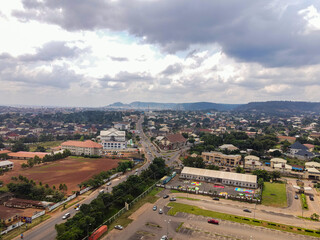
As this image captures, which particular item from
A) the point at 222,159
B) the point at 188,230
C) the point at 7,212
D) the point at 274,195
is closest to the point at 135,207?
the point at 188,230

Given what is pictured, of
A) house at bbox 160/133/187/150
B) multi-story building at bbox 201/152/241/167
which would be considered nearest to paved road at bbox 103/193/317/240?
multi-story building at bbox 201/152/241/167

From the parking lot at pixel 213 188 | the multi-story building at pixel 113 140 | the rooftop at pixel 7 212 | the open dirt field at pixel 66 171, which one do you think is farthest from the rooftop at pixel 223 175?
the multi-story building at pixel 113 140

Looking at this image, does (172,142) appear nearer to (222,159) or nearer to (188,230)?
(222,159)

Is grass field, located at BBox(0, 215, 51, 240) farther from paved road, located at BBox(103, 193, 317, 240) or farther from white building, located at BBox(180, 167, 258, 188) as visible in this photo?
white building, located at BBox(180, 167, 258, 188)

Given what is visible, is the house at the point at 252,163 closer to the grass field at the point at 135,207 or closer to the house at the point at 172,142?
the grass field at the point at 135,207

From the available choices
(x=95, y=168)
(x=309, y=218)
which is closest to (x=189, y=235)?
(x=309, y=218)

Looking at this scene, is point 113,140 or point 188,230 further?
point 113,140
